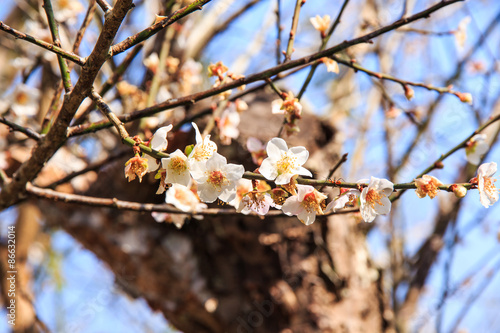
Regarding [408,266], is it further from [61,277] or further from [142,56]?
[61,277]

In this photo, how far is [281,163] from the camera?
0.81 metres

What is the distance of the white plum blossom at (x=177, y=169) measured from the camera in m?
0.75

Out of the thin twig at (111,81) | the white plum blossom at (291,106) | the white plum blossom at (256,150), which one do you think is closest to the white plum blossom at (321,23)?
the white plum blossom at (291,106)

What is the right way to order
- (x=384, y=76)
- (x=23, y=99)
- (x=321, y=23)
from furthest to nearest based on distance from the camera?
(x=23, y=99) < (x=321, y=23) < (x=384, y=76)

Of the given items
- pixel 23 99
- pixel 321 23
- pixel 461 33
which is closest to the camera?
pixel 321 23

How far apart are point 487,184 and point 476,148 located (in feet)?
1.19

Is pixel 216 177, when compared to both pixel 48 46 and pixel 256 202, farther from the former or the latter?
pixel 48 46

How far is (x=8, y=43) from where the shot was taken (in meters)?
2.61

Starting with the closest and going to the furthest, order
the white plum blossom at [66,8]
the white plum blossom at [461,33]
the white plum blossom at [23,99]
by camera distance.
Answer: the white plum blossom at [461,33]
the white plum blossom at [23,99]
the white plum blossom at [66,8]

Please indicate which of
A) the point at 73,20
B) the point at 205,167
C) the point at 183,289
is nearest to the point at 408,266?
the point at 183,289

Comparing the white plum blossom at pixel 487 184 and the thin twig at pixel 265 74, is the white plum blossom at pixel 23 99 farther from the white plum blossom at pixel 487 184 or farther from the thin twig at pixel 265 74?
the white plum blossom at pixel 487 184

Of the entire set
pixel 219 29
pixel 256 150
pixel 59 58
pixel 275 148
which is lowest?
pixel 275 148

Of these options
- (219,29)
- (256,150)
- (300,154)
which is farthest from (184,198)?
(219,29)

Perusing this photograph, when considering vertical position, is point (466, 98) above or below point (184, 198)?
above
